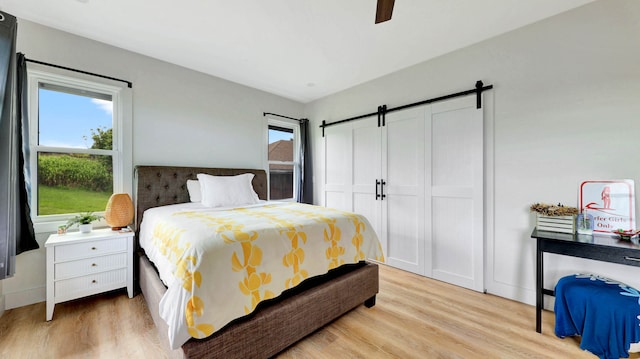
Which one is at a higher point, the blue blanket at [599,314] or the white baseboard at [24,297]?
the blue blanket at [599,314]

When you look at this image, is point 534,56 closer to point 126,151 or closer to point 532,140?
point 532,140

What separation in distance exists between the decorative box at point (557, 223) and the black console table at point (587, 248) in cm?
5

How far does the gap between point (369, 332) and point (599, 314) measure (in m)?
1.50

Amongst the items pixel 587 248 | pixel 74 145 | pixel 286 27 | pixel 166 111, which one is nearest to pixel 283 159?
pixel 166 111

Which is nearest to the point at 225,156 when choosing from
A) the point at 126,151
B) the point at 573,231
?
the point at 126,151

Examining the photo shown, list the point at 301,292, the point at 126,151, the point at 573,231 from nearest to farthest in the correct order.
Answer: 1. the point at 301,292
2. the point at 573,231
3. the point at 126,151

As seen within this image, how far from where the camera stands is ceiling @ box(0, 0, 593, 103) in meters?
2.04

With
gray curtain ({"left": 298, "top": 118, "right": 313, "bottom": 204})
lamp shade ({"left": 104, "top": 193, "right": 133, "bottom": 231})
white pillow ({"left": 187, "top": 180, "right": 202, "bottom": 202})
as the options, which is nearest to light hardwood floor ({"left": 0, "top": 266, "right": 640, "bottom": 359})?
lamp shade ({"left": 104, "top": 193, "right": 133, "bottom": 231})

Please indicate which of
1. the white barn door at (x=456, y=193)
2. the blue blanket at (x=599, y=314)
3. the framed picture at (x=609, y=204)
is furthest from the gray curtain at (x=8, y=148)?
the framed picture at (x=609, y=204)

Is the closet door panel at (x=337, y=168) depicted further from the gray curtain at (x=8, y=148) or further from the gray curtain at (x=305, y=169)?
the gray curtain at (x=8, y=148)

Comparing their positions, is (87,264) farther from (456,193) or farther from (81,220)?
(456,193)

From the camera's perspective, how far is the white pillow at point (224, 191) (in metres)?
2.85

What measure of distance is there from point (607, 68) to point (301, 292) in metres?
3.04

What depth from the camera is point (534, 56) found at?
229cm
